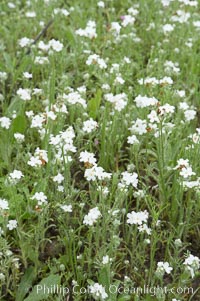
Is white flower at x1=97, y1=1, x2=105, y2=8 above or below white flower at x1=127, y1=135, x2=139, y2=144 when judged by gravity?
above

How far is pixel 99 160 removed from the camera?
10.9 ft

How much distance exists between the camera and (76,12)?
15.3ft

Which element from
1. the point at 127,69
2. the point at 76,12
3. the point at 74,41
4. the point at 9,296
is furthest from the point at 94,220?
the point at 76,12

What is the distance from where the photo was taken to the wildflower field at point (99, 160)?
280 centimetres

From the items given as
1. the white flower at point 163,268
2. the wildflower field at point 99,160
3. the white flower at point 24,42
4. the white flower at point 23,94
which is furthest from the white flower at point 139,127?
the white flower at point 24,42

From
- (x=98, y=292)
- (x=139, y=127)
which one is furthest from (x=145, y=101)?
(x=98, y=292)

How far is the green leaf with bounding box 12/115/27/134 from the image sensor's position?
344 cm

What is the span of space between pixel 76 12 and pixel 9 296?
2.56 meters

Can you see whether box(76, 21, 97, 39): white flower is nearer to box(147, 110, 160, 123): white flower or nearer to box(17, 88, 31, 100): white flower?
box(17, 88, 31, 100): white flower

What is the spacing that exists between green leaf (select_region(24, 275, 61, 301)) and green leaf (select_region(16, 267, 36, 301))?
60 mm

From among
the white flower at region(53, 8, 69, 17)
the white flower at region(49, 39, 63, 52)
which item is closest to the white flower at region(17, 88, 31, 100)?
the white flower at region(49, 39, 63, 52)

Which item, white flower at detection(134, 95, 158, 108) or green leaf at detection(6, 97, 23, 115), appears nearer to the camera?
white flower at detection(134, 95, 158, 108)

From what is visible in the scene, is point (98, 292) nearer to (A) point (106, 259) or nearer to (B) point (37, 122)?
(A) point (106, 259)

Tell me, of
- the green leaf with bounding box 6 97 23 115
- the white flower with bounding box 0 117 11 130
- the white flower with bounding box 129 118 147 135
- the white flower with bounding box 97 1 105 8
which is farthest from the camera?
the white flower with bounding box 97 1 105 8
